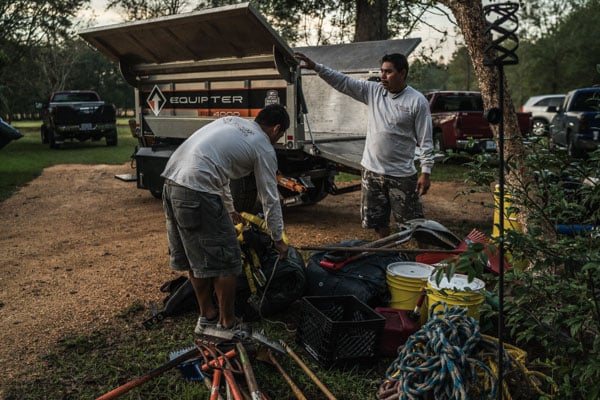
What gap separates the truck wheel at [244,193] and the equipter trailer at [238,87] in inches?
0.5

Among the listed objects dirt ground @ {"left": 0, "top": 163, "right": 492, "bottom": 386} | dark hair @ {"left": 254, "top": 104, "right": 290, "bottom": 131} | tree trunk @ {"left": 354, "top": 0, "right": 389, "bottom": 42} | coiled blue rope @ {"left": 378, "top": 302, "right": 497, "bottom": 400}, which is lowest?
dirt ground @ {"left": 0, "top": 163, "right": 492, "bottom": 386}

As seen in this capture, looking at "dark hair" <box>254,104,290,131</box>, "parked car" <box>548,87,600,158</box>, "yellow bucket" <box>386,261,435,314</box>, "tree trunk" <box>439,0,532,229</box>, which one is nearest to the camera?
"dark hair" <box>254,104,290,131</box>

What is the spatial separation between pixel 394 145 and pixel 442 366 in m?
2.42

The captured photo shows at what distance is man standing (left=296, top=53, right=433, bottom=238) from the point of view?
15.4 feet

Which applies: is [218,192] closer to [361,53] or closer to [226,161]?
[226,161]

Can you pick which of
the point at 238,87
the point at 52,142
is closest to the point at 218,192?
the point at 238,87

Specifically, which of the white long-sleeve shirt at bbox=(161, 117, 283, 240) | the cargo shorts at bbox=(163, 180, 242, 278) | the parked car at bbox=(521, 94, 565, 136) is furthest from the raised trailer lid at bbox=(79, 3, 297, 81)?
the parked car at bbox=(521, 94, 565, 136)

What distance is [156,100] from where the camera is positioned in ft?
27.0

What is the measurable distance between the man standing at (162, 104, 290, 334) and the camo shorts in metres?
1.43

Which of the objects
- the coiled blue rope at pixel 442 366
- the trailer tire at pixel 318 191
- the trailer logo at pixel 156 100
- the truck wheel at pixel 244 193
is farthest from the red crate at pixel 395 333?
the trailer logo at pixel 156 100

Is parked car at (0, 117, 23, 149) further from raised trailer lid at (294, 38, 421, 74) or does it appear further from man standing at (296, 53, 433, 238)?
man standing at (296, 53, 433, 238)

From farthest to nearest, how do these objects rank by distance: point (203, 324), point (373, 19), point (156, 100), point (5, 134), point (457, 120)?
point (457, 120), point (373, 19), point (5, 134), point (156, 100), point (203, 324)

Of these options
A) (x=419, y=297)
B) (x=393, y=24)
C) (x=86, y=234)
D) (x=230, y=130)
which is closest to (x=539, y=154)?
(x=419, y=297)

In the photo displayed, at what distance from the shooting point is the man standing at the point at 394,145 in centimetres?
470
